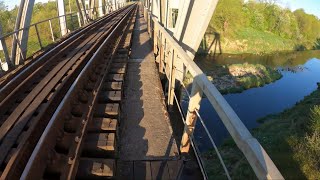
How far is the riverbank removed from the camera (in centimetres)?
2978

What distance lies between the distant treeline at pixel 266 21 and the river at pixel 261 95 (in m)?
11.8

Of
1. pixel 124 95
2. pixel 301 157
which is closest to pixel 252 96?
pixel 301 157

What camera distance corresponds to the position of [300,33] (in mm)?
79875

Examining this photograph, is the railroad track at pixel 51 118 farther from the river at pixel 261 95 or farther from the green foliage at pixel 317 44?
the green foliage at pixel 317 44

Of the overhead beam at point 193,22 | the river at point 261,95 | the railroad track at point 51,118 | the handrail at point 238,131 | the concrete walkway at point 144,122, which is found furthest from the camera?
the river at point 261,95

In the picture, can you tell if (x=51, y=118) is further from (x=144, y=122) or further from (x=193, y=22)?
(x=193, y=22)

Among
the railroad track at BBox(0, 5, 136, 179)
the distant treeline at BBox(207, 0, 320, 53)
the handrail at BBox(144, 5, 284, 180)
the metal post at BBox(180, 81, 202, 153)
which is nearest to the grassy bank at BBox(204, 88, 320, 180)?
the metal post at BBox(180, 81, 202, 153)

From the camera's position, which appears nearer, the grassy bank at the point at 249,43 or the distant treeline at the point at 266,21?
the grassy bank at the point at 249,43

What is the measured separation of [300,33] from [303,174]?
270 ft

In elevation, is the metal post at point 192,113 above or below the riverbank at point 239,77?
above

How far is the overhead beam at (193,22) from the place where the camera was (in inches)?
268

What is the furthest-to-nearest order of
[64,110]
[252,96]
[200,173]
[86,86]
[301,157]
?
[252,96], [301,157], [86,86], [64,110], [200,173]

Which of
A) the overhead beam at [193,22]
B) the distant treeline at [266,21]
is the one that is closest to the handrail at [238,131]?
the overhead beam at [193,22]

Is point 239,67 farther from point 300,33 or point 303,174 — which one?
point 300,33
